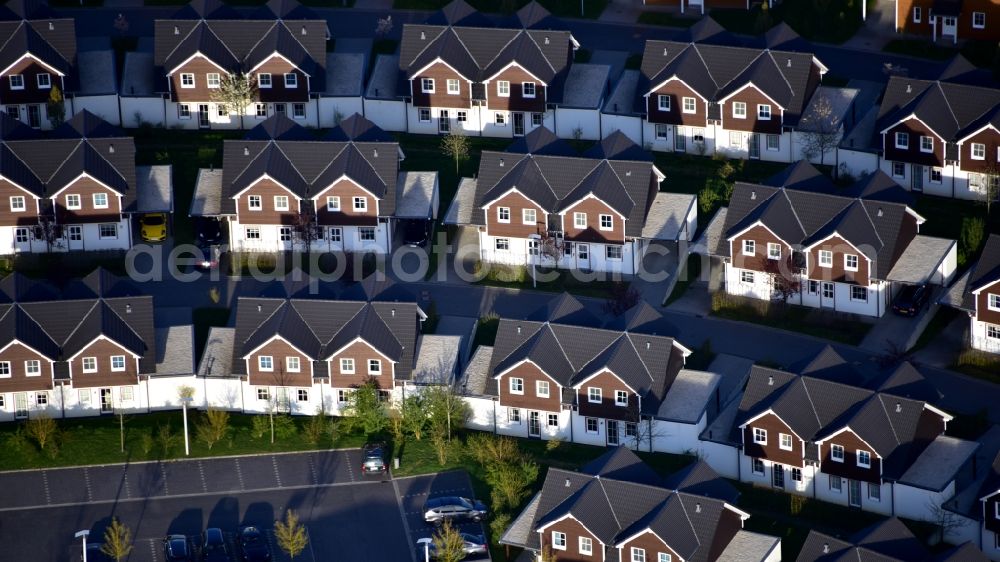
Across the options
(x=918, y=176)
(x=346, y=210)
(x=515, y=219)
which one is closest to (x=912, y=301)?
(x=918, y=176)

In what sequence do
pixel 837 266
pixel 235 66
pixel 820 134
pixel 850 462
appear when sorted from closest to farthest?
pixel 850 462 → pixel 837 266 → pixel 820 134 → pixel 235 66

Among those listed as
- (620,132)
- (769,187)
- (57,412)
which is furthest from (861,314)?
(57,412)

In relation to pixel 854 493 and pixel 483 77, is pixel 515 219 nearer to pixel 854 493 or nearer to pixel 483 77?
pixel 483 77

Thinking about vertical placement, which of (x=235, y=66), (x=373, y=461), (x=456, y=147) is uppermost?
(x=235, y=66)

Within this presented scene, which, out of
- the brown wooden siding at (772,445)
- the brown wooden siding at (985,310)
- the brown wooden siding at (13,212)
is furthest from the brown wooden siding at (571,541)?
the brown wooden siding at (13,212)

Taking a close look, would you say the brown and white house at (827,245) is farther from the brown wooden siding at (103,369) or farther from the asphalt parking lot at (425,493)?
the brown wooden siding at (103,369)

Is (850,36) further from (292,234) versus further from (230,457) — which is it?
(230,457)
